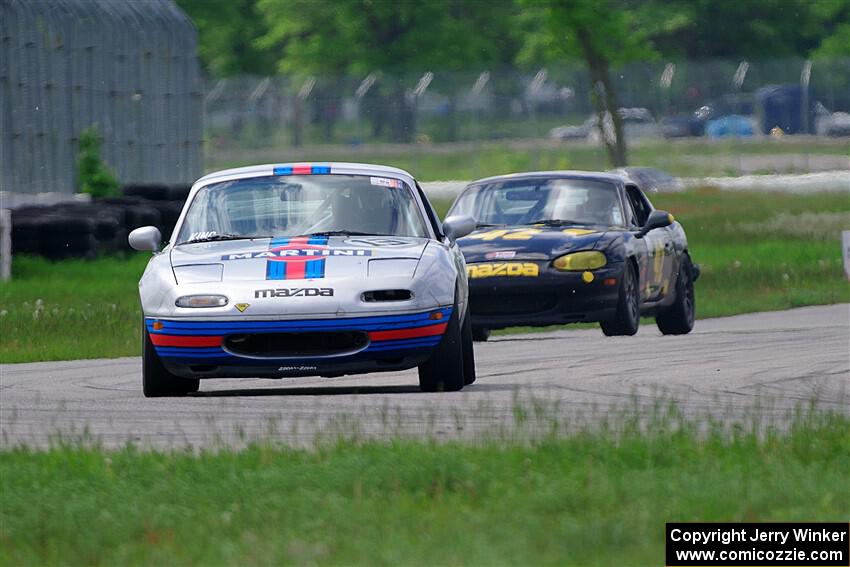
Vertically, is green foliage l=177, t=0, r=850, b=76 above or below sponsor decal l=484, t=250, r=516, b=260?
below

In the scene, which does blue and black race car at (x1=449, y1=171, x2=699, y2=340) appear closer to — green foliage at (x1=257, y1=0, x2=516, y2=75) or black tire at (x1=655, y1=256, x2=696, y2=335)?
black tire at (x1=655, y1=256, x2=696, y2=335)

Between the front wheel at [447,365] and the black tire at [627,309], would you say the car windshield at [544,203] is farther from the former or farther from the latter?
the front wheel at [447,365]

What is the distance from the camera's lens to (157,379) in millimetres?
11023

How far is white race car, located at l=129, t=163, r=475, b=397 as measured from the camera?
34.4 feet

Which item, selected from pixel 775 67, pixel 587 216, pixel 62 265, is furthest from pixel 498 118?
pixel 587 216

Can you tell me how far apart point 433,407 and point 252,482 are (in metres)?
2.93

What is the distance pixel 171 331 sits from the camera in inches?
417

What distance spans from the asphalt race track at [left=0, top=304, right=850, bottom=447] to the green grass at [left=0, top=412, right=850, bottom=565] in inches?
30.8

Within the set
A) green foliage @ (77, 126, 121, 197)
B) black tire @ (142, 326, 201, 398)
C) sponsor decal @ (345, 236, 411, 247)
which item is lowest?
green foliage @ (77, 126, 121, 197)

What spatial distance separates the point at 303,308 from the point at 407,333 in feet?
1.90

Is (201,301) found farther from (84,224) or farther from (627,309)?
(84,224)

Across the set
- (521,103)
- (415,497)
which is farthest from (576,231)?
(521,103)

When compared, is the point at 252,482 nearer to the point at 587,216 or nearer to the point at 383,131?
the point at 587,216

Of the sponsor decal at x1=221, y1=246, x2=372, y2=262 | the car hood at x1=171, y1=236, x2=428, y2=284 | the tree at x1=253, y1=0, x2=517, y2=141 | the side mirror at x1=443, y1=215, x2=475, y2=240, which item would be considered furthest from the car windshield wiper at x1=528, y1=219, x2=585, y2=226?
the tree at x1=253, y1=0, x2=517, y2=141
